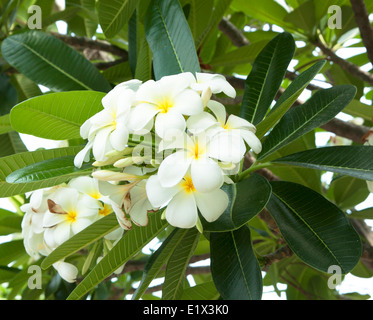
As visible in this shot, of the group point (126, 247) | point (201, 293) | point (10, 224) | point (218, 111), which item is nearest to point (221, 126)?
point (218, 111)

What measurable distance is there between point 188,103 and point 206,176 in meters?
0.13

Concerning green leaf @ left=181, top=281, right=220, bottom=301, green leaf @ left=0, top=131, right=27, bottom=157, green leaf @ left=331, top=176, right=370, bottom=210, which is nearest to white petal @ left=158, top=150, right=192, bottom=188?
green leaf @ left=181, top=281, right=220, bottom=301

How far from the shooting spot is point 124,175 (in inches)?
27.8

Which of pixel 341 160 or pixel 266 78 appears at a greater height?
pixel 266 78

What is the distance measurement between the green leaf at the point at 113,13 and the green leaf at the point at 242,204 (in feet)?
1.80

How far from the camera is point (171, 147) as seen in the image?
65 cm

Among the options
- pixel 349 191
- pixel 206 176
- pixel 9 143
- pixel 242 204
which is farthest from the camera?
pixel 9 143

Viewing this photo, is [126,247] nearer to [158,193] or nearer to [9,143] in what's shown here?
[158,193]

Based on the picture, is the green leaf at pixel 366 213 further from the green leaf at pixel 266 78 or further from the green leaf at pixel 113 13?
the green leaf at pixel 113 13

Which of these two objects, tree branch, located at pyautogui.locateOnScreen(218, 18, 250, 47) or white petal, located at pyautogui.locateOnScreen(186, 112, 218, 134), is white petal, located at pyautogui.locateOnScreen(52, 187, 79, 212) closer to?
white petal, located at pyautogui.locateOnScreen(186, 112, 218, 134)

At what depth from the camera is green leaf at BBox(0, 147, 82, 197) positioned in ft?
2.50

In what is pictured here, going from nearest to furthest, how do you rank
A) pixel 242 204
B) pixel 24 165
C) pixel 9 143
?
1. pixel 242 204
2. pixel 24 165
3. pixel 9 143
